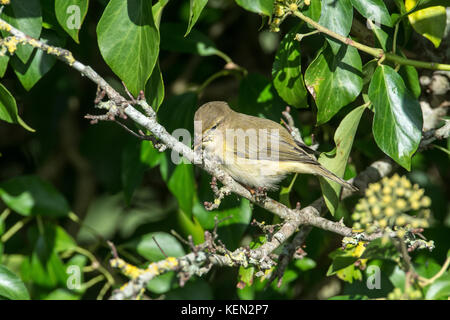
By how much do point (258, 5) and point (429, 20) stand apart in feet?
3.54

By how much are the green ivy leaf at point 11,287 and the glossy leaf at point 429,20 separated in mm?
2415

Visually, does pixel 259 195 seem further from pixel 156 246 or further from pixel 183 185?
pixel 156 246

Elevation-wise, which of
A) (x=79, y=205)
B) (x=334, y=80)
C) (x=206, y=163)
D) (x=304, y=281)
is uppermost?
(x=334, y=80)

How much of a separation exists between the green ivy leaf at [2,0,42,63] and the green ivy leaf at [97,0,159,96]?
0.46m

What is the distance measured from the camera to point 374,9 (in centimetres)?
244

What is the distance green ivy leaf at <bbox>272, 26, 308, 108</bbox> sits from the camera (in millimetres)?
2666

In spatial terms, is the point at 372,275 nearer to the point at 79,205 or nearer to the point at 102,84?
the point at 102,84

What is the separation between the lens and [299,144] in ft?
10.4

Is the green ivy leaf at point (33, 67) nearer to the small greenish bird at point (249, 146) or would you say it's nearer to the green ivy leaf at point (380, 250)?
the small greenish bird at point (249, 146)

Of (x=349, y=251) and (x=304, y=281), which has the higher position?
(x=349, y=251)

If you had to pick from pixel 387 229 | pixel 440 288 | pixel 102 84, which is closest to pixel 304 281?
pixel 440 288

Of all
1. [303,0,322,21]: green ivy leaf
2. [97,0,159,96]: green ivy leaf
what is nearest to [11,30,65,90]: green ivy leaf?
[97,0,159,96]: green ivy leaf

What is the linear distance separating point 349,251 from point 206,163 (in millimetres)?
869

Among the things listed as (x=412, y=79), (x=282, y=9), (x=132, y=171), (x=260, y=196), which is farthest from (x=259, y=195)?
(x=132, y=171)
